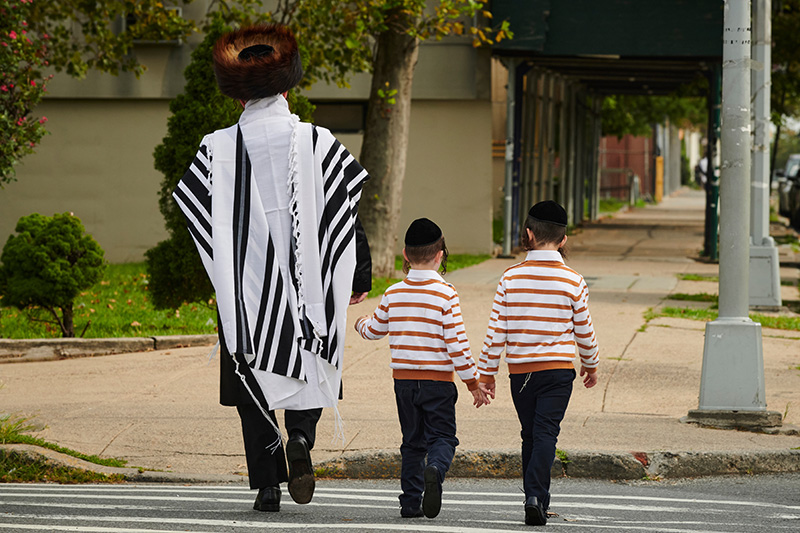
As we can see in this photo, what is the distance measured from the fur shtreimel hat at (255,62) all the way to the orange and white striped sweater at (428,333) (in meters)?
1.02

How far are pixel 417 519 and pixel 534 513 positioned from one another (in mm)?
484

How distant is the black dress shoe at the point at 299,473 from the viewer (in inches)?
186

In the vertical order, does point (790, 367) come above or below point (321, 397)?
below

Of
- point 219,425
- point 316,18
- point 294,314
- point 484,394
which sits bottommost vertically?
point 219,425

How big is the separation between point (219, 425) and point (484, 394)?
8.63ft

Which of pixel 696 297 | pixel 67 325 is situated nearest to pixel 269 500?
pixel 67 325

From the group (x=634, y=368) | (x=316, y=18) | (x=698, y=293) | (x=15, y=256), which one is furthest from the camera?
(x=316, y=18)

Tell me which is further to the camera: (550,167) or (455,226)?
(550,167)

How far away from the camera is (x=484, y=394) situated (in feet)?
16.7

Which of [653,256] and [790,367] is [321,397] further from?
[653,256]

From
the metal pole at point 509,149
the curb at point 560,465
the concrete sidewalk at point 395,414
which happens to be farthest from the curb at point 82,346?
the metal pole at point 509,149

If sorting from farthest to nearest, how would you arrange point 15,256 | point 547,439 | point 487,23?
point 487,23, point 15,256, point 547,439

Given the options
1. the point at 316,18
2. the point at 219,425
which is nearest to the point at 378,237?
the point at 316,18

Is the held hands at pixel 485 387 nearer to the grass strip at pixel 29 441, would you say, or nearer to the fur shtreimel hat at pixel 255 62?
the fur shtreimel hat at pixel 255 62
